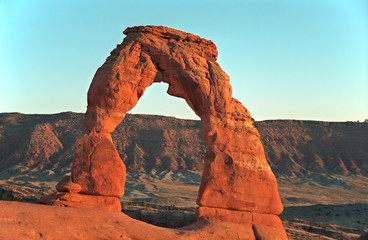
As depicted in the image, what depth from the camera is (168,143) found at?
62281 mm

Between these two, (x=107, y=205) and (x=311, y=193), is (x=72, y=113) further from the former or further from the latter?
(x=107, y=205)

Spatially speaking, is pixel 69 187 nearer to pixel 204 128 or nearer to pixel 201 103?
pixel 204 128

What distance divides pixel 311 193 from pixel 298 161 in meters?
15.8

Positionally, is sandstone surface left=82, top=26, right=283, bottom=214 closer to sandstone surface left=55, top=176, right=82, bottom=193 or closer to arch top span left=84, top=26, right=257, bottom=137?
arch top span left=84, top=26, right=257, bottom=137

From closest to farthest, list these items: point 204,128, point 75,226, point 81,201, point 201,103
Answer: point 75,226 → point 81,201 → point 204,128 → point 201,103

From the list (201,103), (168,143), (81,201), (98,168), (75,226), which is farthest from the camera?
(168,143)

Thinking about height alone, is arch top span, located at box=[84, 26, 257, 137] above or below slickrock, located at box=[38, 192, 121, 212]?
above

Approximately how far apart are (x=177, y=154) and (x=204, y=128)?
1867 inches

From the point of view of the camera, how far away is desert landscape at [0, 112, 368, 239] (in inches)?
1885

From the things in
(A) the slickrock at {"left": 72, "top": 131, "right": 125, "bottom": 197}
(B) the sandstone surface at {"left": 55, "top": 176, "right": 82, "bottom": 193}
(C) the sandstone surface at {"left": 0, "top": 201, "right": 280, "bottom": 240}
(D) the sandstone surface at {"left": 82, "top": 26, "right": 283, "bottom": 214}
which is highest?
(D) the sandstone surface at {"left": 82, "top": 26, "right": 283, "bottom": 214}

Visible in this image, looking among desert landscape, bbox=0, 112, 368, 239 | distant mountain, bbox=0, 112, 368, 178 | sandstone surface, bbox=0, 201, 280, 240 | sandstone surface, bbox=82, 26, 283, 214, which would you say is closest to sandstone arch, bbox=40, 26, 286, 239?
sandstone surface, bbox=82, 26, 283, 214

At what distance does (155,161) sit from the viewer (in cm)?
5881

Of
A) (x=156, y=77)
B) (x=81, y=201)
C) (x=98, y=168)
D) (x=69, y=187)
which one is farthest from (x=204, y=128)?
(x=69, y=187)

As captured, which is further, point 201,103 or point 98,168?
point 201,103
